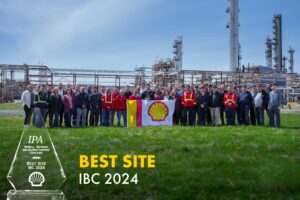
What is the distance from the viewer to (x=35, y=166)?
5188mm

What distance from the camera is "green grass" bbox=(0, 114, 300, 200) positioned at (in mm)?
6949

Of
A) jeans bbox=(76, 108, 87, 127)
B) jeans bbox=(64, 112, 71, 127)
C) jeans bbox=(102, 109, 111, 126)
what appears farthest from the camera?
jeans bbox=(102, 109, 111, 126)

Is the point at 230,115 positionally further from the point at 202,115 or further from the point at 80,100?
the point at 80,100

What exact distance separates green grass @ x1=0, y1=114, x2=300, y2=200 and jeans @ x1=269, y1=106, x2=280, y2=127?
13.0 feet

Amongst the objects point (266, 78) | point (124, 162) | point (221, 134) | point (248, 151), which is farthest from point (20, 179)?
point (266, 78)

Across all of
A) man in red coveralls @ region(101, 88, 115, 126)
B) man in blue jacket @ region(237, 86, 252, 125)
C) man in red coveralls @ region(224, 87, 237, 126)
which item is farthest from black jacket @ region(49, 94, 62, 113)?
man in blue jacket @ region(237, 86, 252, 125)

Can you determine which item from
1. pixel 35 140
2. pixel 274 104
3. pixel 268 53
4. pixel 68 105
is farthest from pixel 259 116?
pixel 268 53

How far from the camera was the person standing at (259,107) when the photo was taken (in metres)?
17.7

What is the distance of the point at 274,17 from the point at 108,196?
7425cm

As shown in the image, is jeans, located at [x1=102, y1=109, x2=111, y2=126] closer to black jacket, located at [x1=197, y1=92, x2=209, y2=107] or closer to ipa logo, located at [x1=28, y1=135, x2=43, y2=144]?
black jacket, located at [x1=197, y1=92, x2=209, y2=107]

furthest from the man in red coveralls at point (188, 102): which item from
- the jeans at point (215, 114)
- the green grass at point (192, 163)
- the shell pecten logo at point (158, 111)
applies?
the green grass at point (192, 163)

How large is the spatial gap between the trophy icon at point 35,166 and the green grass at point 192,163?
1.53 metres

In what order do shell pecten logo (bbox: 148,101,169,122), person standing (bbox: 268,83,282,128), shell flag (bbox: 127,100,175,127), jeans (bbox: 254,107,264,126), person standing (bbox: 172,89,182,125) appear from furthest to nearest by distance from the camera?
jeans (bbox: 254,107,264,126) → person standing (bbox: 172,89,182,125) → shell pecten logo (bbox: 148,101,169,122) → person standing (bbox: 268,83,282,128) → shell flag (bbox: 127,100,175,127)

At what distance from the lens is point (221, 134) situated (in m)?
12.9
